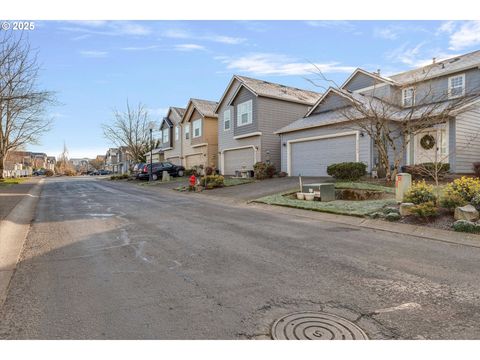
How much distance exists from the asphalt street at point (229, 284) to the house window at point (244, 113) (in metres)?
17.9

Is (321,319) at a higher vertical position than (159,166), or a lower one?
lower

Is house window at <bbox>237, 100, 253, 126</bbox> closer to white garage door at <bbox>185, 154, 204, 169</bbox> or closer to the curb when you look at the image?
white garage door at <bbox>185, 154, 204, 169</bbox>

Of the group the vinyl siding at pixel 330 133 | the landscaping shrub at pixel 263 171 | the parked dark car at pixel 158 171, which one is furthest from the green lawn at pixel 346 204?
the parked dark car at pixel 158 171

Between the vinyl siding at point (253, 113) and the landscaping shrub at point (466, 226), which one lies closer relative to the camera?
the landscaping shrub at point (466, 226)

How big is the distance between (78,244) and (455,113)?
1742 centimetres

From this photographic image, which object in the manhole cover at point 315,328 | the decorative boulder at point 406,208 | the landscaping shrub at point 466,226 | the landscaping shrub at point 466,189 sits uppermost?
the landscaping shrub at point 466,189

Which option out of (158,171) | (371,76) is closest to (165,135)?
(158,171)

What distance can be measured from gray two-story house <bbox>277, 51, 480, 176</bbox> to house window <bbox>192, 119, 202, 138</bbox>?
1160cm

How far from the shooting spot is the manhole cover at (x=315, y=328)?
2.93m

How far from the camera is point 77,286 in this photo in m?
4.13

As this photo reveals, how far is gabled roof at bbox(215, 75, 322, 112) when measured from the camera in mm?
24078

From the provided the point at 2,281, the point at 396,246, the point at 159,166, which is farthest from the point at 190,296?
the point at 159,166

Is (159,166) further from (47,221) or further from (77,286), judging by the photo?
(77,286)

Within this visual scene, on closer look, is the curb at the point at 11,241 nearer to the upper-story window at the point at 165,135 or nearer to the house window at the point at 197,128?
the house window at the point at 197,128
